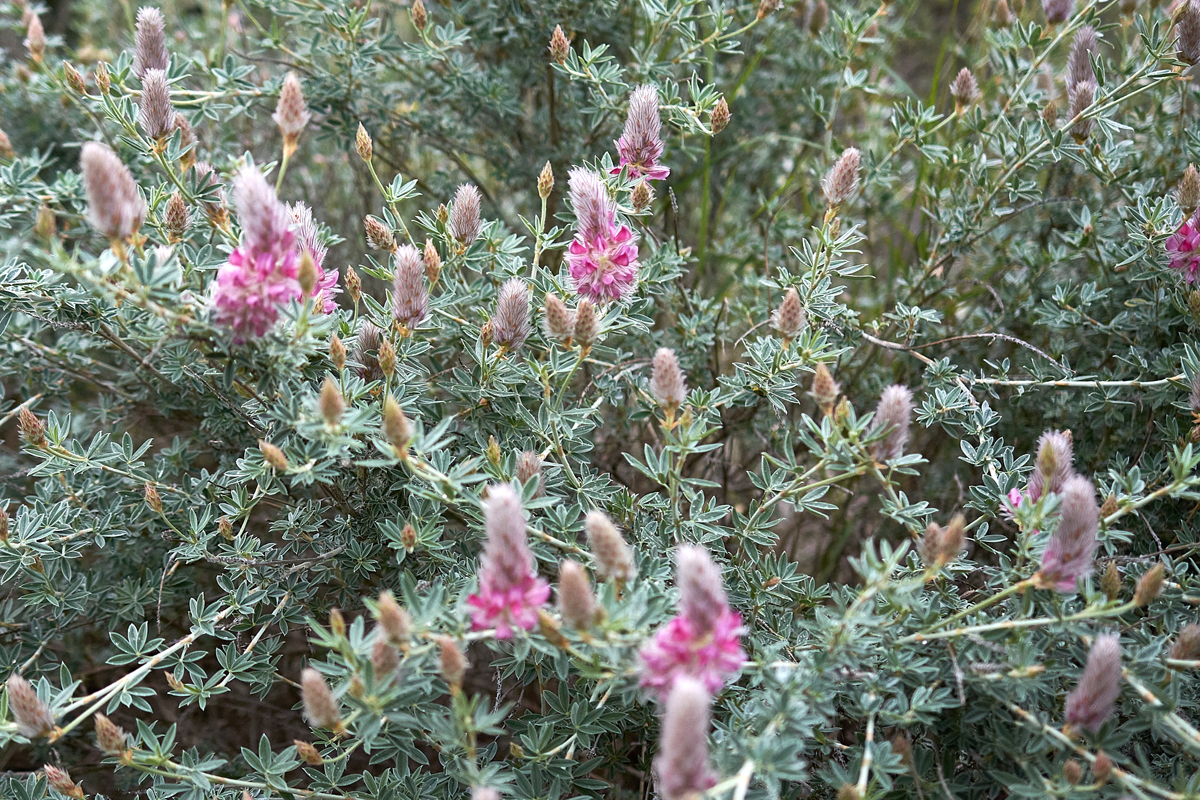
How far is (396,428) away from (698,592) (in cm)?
53

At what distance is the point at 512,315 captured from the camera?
1.75 m

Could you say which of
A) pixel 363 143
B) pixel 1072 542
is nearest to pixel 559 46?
pixel 363 143

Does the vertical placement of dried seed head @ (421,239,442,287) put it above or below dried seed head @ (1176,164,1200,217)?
below

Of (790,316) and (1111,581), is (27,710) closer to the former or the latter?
(790,316)

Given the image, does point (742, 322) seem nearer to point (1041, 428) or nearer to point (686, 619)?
point (1041, 428)

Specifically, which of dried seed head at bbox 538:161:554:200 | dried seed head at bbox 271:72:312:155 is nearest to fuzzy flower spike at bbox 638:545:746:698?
dried seed head at bbox 538:161:554:200

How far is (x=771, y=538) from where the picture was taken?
6.02 feet

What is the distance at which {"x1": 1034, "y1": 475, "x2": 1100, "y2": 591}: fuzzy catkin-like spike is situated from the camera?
1.33 m

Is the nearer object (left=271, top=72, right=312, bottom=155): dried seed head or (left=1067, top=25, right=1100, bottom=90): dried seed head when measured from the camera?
(left=271, top=72, right=312, bottom=155): dried seed head

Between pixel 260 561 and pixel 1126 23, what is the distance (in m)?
2.68

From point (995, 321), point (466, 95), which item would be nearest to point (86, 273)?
point (466, 95)

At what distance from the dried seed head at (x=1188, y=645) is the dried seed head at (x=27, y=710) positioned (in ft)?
5.98

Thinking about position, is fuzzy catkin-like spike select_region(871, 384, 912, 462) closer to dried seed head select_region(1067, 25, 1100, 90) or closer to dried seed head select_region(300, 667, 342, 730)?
dried seed head select_region(300, 667, 342, 730)

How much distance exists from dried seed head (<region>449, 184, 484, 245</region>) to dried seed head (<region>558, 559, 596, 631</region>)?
933 mm
